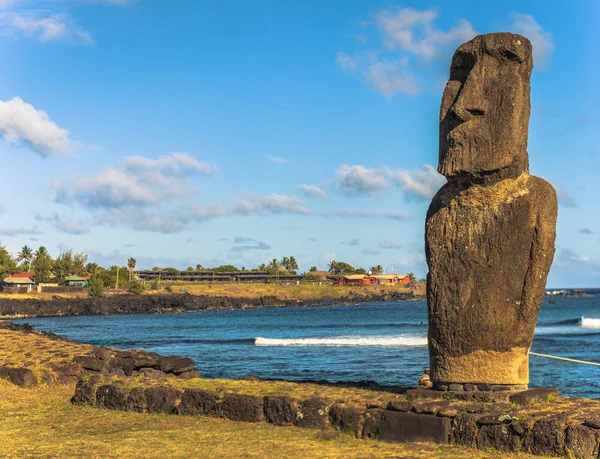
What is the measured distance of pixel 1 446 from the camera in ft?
26.9

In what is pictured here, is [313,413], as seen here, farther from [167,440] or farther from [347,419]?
[167,440]

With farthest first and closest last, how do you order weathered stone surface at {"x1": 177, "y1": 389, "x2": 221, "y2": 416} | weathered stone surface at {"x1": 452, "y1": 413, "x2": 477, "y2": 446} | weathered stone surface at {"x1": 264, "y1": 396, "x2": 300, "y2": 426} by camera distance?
weathered stone surface at {"x1": 177, "y1": 389, "x2": 221, "y2": 416} → weathered stone surface at {"x1": 264, "y1": 396, "x2": 300, "y2": 426} → weathered stone surface at {"x1": 452, "y1": 413, "x2": 477, "y2": 446}

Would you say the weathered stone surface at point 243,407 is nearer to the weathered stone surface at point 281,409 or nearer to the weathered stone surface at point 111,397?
the weathered stone surface at point 281,409

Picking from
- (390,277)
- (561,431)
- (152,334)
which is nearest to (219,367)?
(561,431)

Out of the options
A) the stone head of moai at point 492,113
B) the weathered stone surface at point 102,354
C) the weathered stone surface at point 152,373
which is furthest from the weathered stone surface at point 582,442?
the weathered stone surface at point 102,354

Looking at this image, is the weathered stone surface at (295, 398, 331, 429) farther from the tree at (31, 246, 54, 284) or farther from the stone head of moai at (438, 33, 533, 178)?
the tree at (31, 246, 54, 284)

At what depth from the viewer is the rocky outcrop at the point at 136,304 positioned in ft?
251

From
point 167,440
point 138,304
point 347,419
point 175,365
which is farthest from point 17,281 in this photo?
point 347,419

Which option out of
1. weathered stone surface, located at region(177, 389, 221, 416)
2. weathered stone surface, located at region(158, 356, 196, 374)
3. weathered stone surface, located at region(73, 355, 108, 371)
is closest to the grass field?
weathered stone surface, located at region(177, 389, 221, 416)

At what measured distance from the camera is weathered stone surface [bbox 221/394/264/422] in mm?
8930

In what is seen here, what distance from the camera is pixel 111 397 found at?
408 inches

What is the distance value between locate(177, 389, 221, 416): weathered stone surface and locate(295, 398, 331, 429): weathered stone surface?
4.02ft

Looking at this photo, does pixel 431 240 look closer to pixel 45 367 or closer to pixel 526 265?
pixel 526 265

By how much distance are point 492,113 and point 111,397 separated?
6448mm
